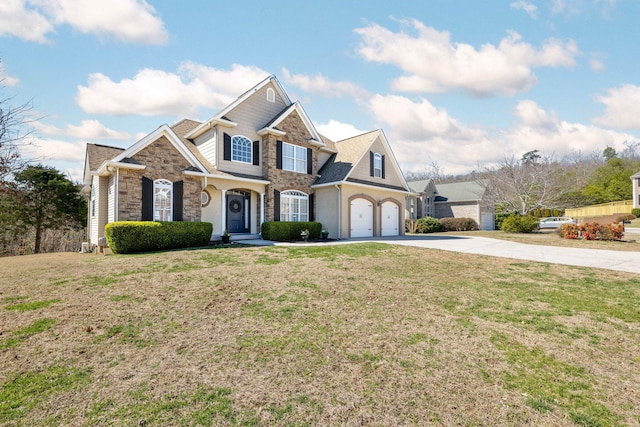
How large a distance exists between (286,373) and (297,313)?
1.78 m

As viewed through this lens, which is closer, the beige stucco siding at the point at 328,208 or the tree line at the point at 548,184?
the beige stucco siding at the point at 328,208

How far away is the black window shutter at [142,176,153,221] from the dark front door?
14.1 ft

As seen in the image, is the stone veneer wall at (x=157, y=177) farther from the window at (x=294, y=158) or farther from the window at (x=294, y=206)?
the window at (x=294, y=158)

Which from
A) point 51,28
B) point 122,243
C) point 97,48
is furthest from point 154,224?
point 51,28

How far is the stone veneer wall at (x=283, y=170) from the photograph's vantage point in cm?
1720

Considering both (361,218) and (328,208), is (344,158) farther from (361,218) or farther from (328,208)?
(361,218)

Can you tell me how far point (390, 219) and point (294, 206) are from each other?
7.08 m

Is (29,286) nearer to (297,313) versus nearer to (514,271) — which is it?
(297,313)

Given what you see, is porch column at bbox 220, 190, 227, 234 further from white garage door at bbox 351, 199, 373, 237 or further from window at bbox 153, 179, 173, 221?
white garage door at bbox 351, 199, 373, 237

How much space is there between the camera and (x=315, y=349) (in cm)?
407

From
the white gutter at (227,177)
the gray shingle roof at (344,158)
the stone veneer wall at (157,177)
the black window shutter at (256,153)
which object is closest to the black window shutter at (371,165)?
the gray shingle roof at (344,158)

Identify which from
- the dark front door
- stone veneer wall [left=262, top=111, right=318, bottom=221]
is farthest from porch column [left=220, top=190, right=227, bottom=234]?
stone veneer wall [left=262, top=111, right=318, bottom=221]

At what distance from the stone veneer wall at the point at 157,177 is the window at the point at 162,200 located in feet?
0.92

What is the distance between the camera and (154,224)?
39.5ft
